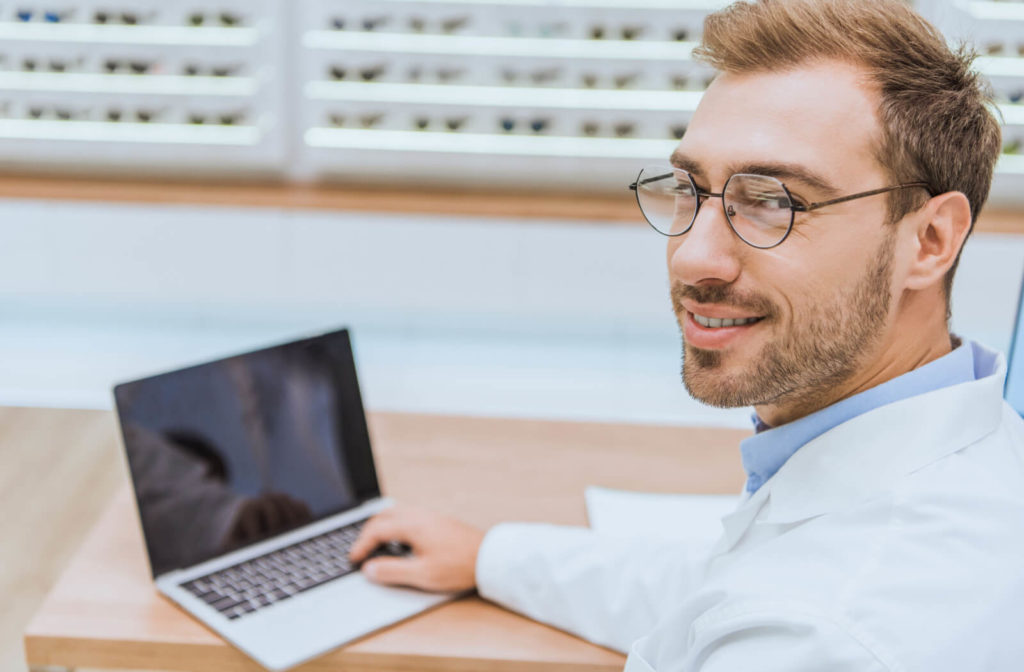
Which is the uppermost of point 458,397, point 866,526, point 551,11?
point 551,11

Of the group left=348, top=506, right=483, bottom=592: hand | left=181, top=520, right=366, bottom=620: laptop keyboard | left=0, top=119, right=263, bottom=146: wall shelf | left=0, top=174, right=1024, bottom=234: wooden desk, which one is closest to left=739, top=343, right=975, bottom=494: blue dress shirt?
left=348, top=506, right=483, bottom=592: hand

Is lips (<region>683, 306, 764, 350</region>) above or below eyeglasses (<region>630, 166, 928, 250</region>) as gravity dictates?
below

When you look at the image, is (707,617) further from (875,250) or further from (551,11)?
(551,11)

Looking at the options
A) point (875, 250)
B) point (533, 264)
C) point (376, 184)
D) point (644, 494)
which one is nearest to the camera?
point (875, 250)

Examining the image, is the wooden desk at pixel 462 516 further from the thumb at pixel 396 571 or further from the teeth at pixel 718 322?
the teeth at pixel 718 322

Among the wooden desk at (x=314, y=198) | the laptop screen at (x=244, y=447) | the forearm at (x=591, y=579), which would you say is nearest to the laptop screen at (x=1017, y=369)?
the forearm at (x=591, y=579)

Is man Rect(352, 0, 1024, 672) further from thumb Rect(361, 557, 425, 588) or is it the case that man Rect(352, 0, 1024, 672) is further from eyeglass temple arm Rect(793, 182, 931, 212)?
thumb Rect(361, 557, 425, 588)

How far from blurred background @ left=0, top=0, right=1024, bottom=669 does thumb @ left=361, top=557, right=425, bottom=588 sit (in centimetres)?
183

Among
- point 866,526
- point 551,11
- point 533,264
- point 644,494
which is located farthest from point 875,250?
point 533,264

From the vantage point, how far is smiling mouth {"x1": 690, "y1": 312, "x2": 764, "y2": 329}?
0.92 meters

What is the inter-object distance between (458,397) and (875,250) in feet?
7.56

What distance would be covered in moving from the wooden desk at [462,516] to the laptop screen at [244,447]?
72 mm

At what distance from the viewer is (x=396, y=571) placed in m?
1.09

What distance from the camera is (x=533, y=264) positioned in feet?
10.9
